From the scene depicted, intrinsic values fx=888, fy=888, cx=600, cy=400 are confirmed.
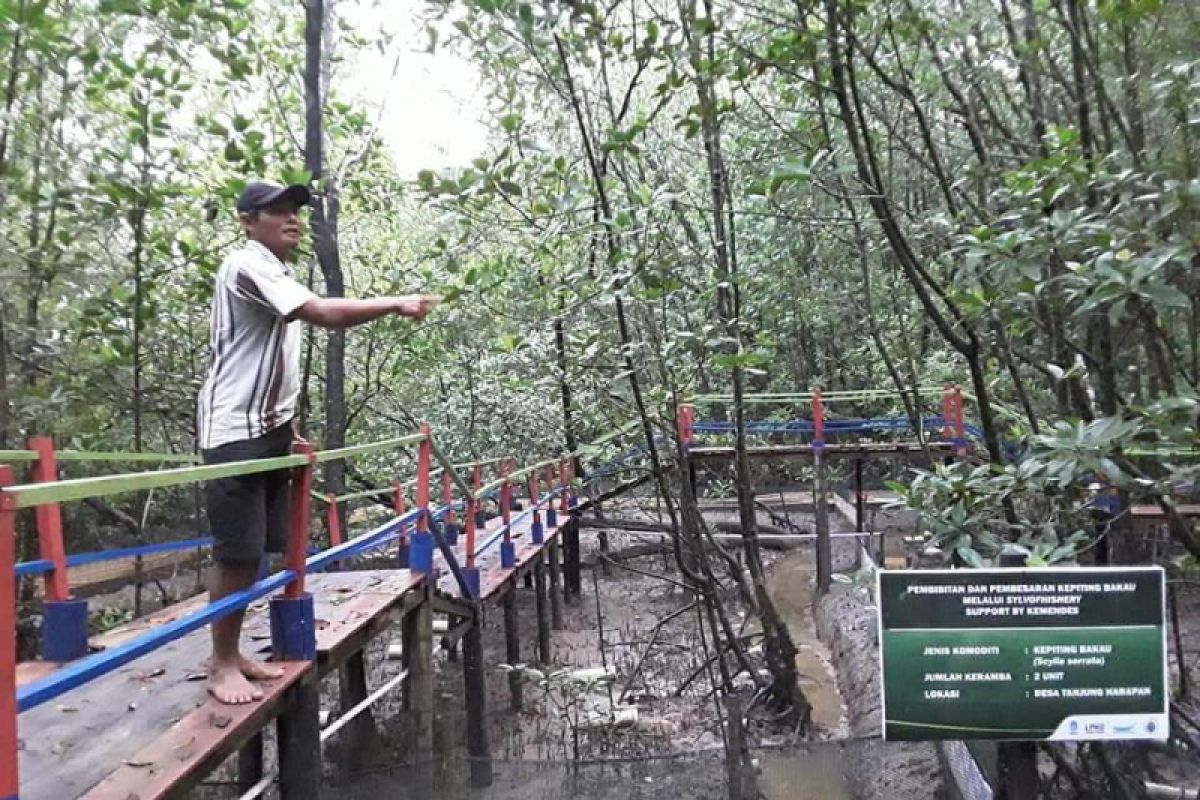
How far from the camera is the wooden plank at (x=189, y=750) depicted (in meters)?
2.37

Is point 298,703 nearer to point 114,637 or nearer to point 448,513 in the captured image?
point 114,637

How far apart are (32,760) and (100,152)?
462 centimetres

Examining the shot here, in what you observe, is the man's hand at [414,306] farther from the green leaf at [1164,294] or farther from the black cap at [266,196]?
the green leaf at [1164,294]

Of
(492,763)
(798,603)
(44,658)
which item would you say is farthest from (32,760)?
(798,603)

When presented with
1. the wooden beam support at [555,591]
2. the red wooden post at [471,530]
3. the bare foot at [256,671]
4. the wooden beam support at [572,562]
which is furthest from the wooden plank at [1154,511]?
the wooden beam support at [572,562]

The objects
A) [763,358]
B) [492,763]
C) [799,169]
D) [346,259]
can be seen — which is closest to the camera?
[799,169]

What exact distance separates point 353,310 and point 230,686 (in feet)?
4.45

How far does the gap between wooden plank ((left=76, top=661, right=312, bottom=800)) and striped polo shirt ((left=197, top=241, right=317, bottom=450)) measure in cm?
85

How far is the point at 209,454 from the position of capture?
2.86 m

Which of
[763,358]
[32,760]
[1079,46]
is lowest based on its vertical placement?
[32,760]

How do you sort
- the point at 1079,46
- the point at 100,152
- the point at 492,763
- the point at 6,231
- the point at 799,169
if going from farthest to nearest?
the point at 6,231, the point at 100,152, the point at 492,763, the point at 1079,46, the point at 799,169

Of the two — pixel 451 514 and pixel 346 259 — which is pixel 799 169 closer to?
pixel 451 514

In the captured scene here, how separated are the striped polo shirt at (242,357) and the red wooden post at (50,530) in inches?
30.0

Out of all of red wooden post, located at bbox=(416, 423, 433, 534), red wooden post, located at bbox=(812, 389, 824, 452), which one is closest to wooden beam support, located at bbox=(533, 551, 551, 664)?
red wooden post, located at bbox=(812, 389, 824, 452)
